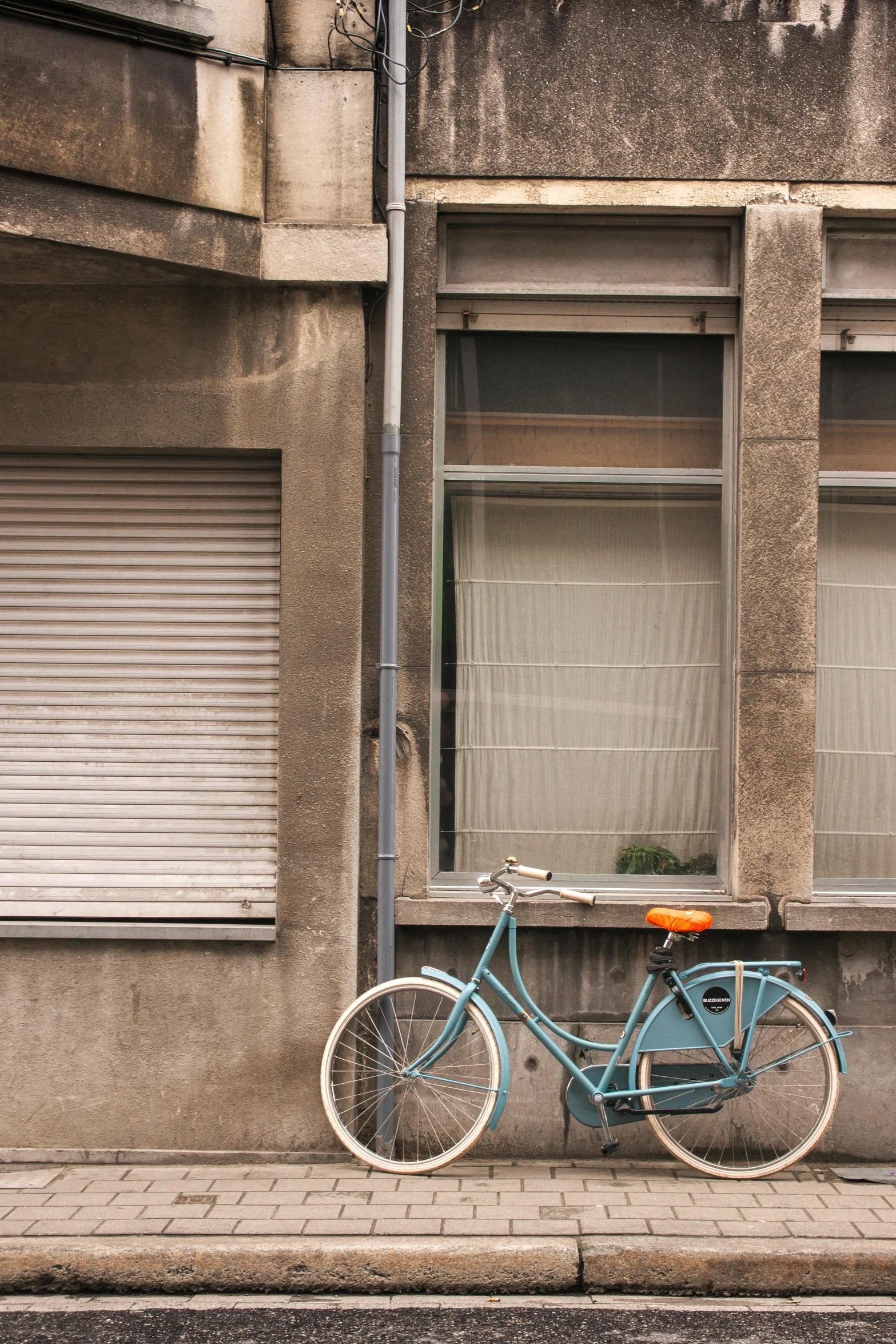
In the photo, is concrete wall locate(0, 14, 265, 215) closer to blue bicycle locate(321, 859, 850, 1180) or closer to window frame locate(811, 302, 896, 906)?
window frame locate(811, 302, 896, 906)

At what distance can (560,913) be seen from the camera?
19.5 ft

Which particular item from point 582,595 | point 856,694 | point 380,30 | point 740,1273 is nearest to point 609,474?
point 582,595

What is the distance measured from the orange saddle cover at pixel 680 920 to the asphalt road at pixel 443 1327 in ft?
5.23

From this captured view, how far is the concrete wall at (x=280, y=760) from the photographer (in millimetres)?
Answer: 5883

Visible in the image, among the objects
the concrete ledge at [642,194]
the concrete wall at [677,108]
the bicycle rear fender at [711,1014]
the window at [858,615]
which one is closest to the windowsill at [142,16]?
the concrete wall at [677,108]

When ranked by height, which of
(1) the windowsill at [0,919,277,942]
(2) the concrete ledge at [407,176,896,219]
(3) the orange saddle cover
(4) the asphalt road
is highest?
(2) the concrete ledge at [407,176,896,219]

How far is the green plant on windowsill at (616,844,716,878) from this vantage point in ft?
20.8

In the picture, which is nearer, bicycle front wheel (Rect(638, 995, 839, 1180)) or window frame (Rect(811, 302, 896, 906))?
bicycle front wheel (Rect(638, 995, 839, 1180))

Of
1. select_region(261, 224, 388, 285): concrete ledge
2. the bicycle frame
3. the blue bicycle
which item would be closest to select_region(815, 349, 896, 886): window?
the blue bicycle

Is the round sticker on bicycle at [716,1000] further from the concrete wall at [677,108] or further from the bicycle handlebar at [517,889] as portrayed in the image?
the concrete wall at [677,108]

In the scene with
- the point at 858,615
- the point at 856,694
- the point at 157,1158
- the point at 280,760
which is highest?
the point at 858,615

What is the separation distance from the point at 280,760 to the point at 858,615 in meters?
3.09

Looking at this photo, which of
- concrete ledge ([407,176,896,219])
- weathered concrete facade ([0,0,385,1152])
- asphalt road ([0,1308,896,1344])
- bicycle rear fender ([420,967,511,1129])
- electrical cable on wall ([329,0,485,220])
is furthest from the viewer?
concrete ledge ([407,176,896,219])

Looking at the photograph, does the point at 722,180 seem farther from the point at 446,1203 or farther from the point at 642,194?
the point at 446,1203
